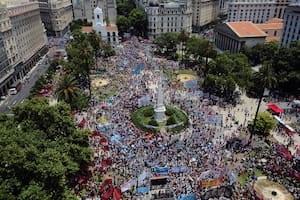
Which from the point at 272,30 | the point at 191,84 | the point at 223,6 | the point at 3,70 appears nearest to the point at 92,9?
the point at 223,6

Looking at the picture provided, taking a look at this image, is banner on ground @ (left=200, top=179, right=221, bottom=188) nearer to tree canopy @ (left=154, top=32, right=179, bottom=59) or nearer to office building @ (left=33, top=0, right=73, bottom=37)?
tree canopy @ (left=154, top=32, right=179, bottom=59)

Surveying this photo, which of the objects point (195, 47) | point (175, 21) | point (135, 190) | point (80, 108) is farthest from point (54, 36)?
point (135, 190)

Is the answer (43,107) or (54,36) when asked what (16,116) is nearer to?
(43,107)

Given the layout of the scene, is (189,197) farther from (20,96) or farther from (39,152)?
(20,96)

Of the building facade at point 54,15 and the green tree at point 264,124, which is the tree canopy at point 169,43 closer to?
the green tree at point 264,124

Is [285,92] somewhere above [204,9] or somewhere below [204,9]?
below

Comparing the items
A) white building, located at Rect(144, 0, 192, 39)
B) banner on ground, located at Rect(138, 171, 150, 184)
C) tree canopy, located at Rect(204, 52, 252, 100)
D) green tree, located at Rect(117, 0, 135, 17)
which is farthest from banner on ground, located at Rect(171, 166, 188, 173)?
green tree, located at Rect(117, 0, 135, 17)
